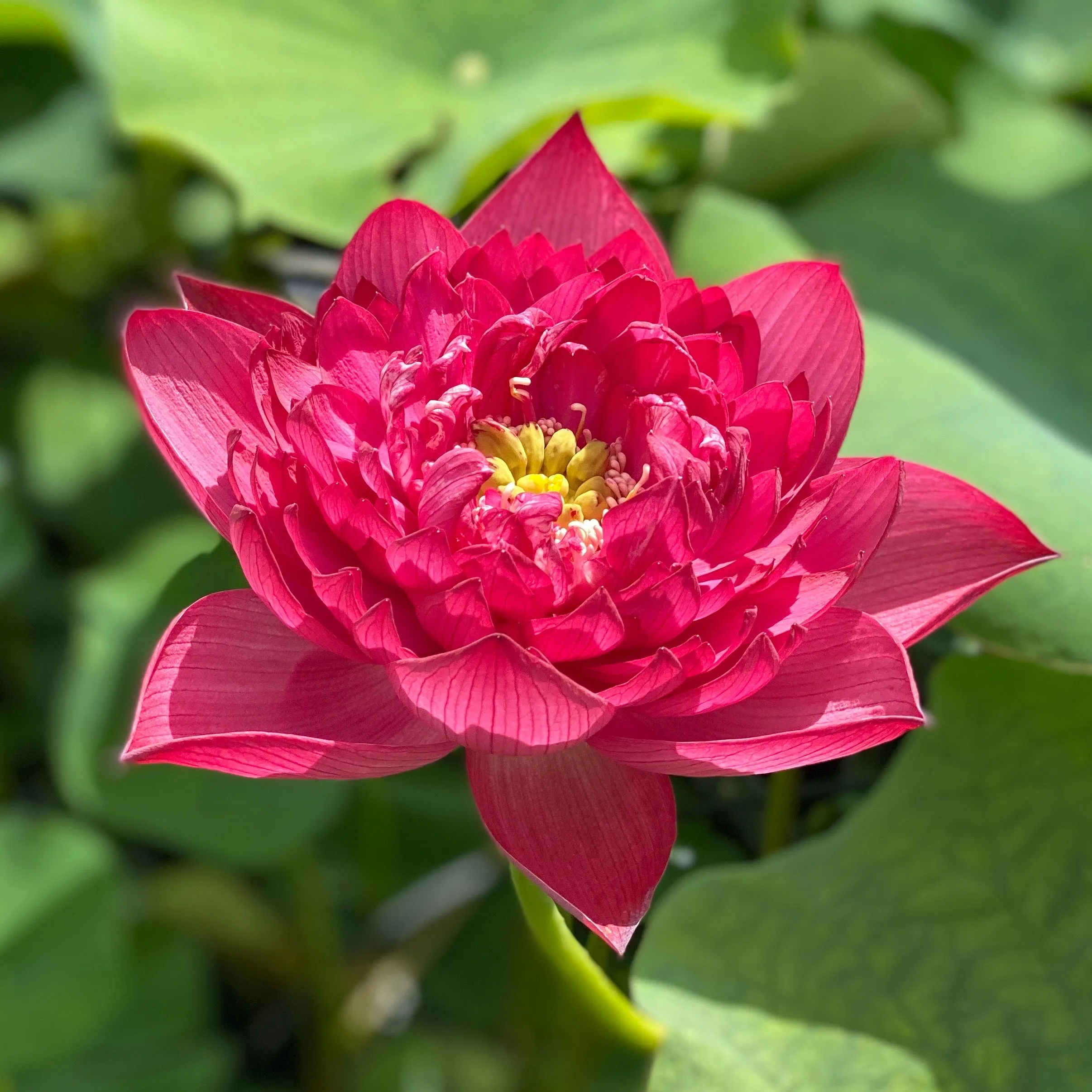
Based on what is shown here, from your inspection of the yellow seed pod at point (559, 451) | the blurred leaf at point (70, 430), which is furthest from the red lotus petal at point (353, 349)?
the blurred leaf at point (70, 430)

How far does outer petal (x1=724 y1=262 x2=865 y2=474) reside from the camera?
1.73 feet

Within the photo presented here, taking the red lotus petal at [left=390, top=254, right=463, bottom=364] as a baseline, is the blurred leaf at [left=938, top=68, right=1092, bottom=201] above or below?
below

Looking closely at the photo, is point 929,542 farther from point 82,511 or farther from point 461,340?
point 82,511

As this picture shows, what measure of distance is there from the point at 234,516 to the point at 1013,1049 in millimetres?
452

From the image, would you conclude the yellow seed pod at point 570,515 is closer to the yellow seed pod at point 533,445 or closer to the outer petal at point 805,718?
the yellow seed pod at point 533,445

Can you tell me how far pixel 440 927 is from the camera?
1.09m

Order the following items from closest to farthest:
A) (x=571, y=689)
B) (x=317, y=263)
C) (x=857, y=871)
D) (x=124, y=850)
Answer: (x=571, y=689) < (x=857, y=871) < (x=317, y=263) < (x=124, y=850)

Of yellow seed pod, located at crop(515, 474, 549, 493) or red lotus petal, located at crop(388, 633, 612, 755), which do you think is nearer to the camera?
red lotus petal, located at crop(388, 633, 612, 755)

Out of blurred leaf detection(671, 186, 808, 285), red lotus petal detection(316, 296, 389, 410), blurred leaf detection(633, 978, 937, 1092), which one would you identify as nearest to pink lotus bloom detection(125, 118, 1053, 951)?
red lotus petal detection(316, 296, 389, 410)

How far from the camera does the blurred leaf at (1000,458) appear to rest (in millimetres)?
581

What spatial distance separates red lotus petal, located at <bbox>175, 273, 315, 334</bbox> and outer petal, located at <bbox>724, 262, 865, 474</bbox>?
0.71 ft

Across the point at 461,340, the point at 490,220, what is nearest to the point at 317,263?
the point at 490,220

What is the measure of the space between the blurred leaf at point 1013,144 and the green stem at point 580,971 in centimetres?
74

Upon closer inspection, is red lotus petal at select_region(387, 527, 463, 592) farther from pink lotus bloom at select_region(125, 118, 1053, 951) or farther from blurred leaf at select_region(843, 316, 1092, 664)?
blurred leaf at select_region(843, 316, 1092, 664)
